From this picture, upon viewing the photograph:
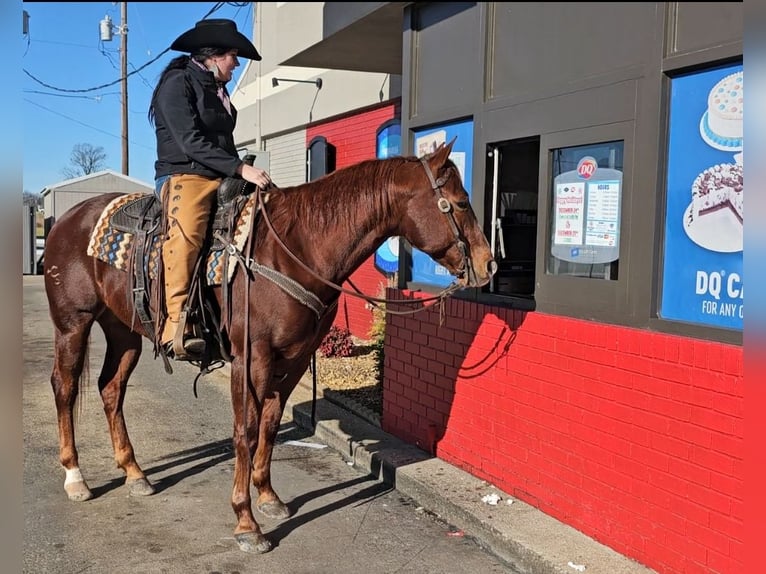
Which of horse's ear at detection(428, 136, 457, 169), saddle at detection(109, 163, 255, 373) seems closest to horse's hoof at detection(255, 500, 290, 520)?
saddle at detection(109, 163, 255, 373)

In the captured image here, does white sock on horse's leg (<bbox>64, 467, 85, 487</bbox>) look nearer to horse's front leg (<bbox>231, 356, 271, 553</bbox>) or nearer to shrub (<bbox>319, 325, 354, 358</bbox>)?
horse's front leg (<bbox>231, 356, 271, 553</bbox>)

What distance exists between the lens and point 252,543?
148 inches

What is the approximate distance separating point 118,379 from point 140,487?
89cm

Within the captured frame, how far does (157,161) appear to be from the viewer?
4.34m

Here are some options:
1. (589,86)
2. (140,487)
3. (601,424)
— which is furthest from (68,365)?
(589,86)

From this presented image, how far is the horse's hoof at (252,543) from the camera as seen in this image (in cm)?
377

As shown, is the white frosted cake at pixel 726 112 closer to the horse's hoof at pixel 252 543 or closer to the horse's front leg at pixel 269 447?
the horse's front leg at pixel 269 447

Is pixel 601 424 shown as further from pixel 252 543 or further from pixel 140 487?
pixel 140 487

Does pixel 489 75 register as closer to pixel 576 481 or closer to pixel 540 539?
pixel 576 481

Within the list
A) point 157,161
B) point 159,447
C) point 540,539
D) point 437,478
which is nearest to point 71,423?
point 159,447

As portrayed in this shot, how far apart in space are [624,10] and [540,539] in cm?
290

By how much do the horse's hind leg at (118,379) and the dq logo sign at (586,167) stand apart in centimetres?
352

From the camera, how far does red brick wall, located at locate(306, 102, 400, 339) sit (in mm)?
9875

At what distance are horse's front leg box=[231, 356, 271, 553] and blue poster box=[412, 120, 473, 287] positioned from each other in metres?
1.62
